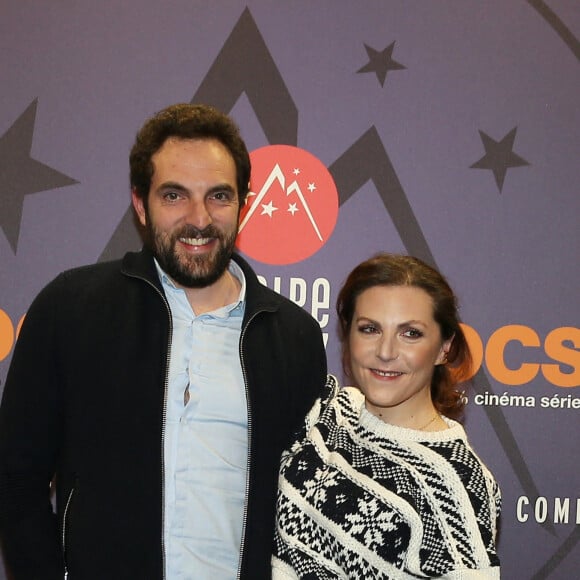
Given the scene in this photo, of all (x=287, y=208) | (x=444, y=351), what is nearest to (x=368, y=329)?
(x=444, y=351)

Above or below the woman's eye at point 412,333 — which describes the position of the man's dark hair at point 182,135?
above

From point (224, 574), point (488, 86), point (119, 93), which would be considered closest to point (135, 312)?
point (224, 574)

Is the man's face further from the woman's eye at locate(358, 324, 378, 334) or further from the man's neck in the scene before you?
the woman's eye at locate(358, 324, 378, 334)

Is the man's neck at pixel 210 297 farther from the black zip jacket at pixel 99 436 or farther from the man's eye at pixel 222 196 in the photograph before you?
the man's eye at pixel 222 196

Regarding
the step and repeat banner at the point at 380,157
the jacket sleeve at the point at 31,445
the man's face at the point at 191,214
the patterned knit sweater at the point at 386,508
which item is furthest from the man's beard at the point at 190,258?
the step and repeat banner at the point at 380,157

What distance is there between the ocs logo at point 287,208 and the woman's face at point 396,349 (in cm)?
90

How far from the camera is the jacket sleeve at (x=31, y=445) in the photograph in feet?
6.40

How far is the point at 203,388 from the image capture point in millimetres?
2006

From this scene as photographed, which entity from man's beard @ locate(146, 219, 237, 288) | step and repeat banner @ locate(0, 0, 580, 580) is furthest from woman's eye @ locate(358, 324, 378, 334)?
step and repeat banner @ locate(0, 0, 580, 580)

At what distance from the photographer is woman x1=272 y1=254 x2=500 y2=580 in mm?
1709

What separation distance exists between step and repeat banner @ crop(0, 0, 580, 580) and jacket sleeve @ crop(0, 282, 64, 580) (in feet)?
2.66

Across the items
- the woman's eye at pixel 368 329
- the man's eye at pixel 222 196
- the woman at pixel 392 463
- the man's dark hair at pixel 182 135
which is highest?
the man's dark hair at pixel 182 135

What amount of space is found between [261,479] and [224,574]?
237 mm

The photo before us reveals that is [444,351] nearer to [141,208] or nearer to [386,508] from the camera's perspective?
[386,508]
